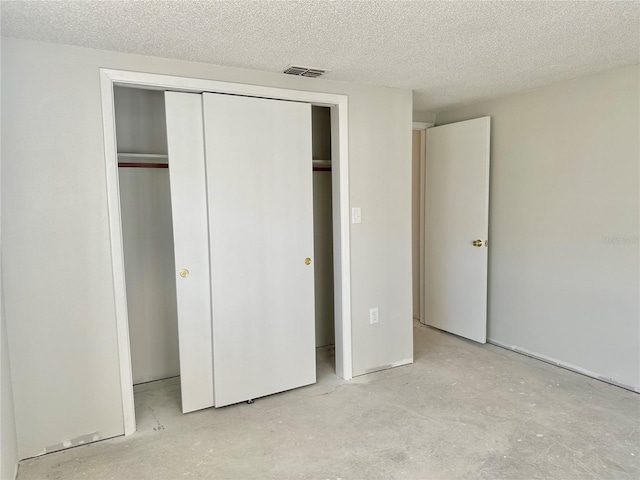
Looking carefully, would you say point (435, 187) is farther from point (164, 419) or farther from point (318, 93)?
point (164, 419)

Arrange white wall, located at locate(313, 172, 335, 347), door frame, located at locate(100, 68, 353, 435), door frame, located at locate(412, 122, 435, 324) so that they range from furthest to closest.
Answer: door frame, located at locate(412, 122, 435, 324) → white wall, located at locate(313, 172, 335, 347) → door frame, located at locate(100, 68, 353, 435)

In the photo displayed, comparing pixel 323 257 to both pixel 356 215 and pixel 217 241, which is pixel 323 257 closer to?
pixel 356 215

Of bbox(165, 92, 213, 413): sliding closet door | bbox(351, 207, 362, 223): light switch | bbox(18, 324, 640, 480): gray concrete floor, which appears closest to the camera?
bbox(18, 324, 640, 480): gray concrete floor

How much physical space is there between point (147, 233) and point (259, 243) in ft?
3.08

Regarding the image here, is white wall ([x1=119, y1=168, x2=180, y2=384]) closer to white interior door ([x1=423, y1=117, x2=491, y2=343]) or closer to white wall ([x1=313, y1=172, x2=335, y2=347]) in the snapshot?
white wall ([x1=313, y1=172, x2=335, y2=347])

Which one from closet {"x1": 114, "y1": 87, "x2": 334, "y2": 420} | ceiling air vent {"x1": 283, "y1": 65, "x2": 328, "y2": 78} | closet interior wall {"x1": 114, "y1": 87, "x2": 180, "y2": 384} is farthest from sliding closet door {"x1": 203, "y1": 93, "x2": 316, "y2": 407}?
closet interior wall {"x1": 114, "y1": 87, "x2": 180, "y2": 384}

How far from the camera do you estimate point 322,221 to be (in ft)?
12.9

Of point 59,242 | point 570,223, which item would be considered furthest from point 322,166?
point 59,242

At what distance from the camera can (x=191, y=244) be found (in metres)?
2.76

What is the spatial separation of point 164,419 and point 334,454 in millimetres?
1144

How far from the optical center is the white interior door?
3.92 meters

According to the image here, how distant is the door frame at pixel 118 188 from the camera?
7.98ft

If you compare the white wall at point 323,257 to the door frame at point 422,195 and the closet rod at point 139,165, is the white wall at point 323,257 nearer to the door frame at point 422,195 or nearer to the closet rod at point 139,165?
the door frame at point 422,195

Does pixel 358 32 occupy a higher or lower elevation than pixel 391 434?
higher
